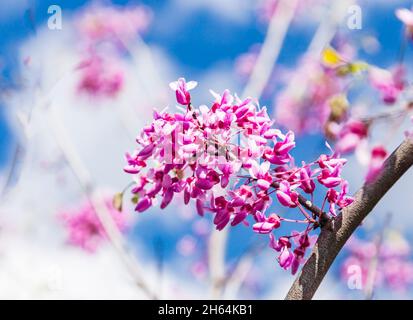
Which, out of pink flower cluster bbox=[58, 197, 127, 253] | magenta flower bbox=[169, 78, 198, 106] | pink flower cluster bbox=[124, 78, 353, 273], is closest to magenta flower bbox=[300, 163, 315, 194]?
pink flower cluster bbox=[124, 78, 353, 273]

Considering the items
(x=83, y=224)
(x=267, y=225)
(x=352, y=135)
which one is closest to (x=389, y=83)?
(x=352, y=135)

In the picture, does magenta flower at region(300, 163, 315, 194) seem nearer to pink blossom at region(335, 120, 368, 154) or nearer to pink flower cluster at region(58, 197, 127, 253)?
pink blossom at region(335, 120, 368, 154)

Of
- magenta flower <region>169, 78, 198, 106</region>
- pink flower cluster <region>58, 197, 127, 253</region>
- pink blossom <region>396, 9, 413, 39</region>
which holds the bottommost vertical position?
pink flower cluster <region>58, 197, 127, 253</region>

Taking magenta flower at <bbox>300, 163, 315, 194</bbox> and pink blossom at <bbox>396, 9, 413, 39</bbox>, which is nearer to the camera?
pink blossom at <bbox>396, 9, 413, 39</bbox>

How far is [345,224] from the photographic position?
1665 millimetres

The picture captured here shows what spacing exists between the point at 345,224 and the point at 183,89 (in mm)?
686

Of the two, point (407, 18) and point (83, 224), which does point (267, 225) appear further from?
point (83, 224)

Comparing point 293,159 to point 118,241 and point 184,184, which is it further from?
point 118,241

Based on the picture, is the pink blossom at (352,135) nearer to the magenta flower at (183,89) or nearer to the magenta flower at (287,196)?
the magenta flower at (287,196)

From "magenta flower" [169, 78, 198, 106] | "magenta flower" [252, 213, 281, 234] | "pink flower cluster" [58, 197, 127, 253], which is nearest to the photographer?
"magenta flower" [252, 213, 281, 234]

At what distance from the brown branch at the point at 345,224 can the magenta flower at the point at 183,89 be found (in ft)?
2.03

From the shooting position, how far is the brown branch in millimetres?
1624
